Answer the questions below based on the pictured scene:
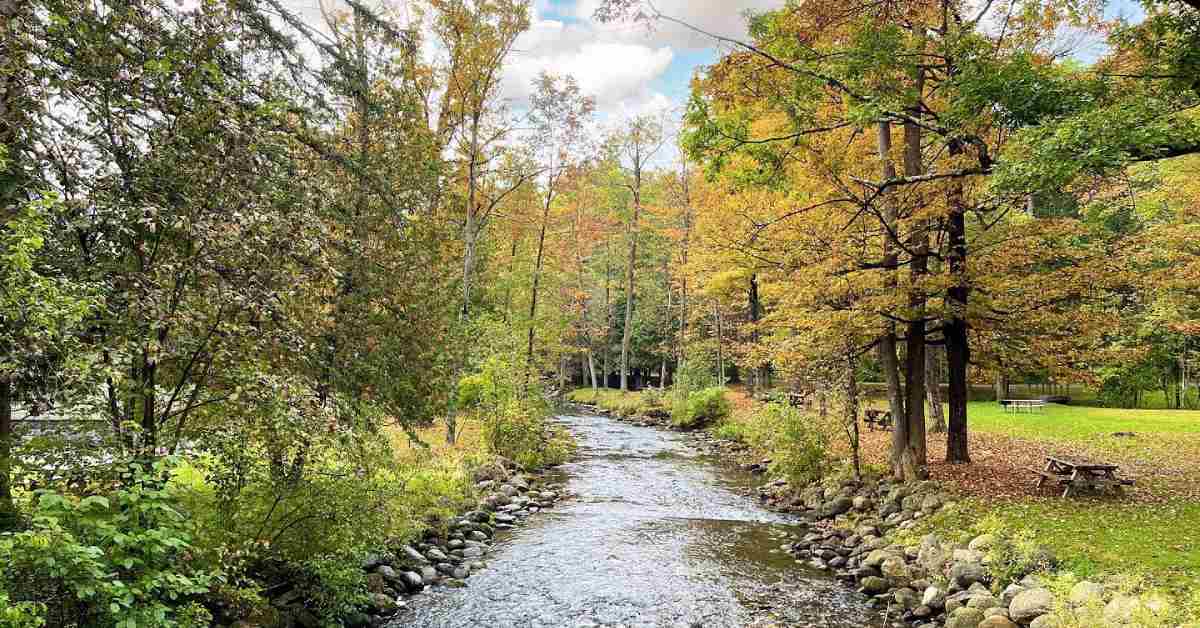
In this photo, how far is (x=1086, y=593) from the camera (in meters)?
6.61

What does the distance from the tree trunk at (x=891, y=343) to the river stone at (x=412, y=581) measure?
9.27 m

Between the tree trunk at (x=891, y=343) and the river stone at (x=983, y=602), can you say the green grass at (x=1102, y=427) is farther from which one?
the river stone at (x=983, y=602)

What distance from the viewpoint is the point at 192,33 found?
576 cm

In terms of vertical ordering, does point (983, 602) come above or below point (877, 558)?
above

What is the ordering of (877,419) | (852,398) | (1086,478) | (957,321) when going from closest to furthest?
(1086,478), (957,321), (852,398), (877,419)

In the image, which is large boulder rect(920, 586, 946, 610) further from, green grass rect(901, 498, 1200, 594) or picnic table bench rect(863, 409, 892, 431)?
picnic table bench rect(863, 409, 892, 431)

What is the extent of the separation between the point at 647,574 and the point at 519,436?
28.2 ft

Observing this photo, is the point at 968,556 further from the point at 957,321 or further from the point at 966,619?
the point at 957,321

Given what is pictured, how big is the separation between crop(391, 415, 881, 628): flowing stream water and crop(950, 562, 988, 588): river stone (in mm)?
1181

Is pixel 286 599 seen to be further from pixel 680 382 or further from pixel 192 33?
pixel 680 382

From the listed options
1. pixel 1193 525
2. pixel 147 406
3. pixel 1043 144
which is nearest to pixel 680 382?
pixel 1193 525

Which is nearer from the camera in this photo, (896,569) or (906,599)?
(906,599)

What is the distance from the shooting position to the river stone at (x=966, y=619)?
280 inches

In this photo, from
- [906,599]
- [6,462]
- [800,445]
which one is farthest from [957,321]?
[6,462]
